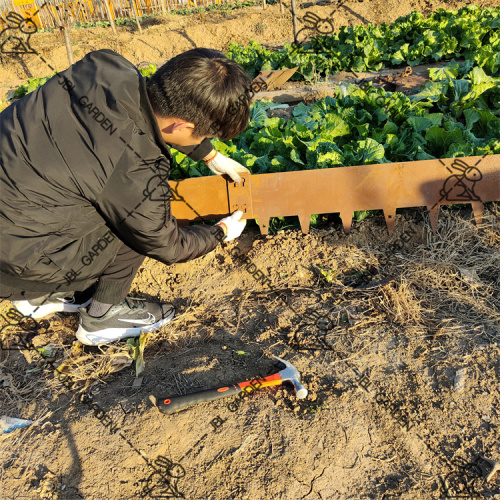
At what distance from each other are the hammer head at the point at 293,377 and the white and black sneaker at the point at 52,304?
159 centimetres

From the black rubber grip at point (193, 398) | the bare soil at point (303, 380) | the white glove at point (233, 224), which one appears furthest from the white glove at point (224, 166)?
the black rubber grip at point (193, 398)

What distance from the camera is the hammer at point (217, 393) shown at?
2.21m

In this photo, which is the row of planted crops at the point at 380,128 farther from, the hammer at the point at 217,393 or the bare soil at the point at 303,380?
the hammer at the point at 217,393

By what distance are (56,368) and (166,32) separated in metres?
13.5

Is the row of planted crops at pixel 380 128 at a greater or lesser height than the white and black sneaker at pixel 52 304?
greater

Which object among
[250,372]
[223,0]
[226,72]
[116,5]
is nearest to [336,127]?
[226,72]

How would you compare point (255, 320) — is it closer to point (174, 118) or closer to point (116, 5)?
point (174, 118)

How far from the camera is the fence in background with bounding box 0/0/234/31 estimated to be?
699 inches

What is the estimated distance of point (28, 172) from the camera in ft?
7.26

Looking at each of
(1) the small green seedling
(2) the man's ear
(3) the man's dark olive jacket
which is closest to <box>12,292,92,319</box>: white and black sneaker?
(1) the small green seedling

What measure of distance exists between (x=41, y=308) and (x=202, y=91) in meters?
2.08

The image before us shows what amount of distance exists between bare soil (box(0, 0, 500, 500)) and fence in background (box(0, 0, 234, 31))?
1781 centimetres

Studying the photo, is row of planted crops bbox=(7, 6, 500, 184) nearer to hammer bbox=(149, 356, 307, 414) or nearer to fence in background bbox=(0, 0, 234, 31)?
hammer bbox=(149, 356, 307, 414)

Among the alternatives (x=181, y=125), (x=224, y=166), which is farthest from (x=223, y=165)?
(x=181, y=125)
